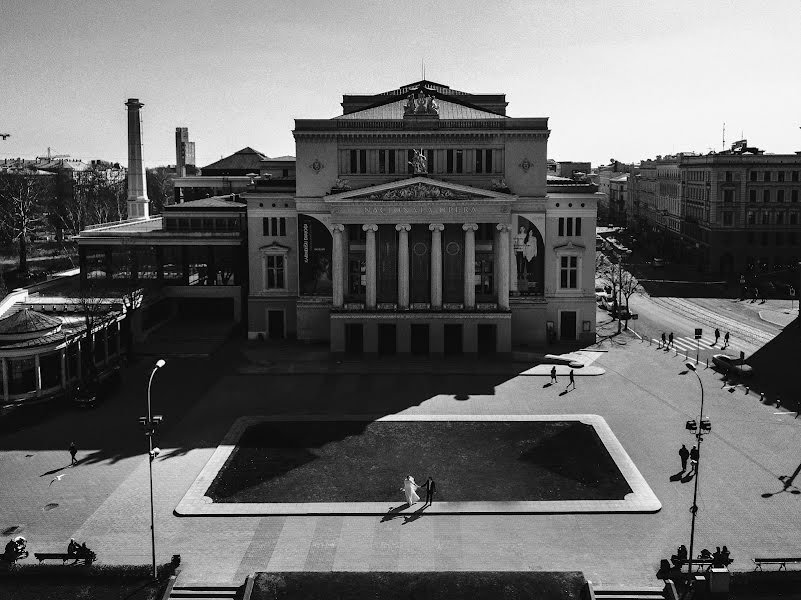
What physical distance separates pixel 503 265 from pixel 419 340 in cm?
1065

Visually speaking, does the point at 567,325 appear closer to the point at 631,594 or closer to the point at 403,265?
the point at 403,265

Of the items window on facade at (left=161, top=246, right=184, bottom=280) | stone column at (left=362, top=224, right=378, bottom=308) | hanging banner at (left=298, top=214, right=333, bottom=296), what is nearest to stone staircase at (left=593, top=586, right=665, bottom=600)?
stone column at (left=362, top=224, right=378, bottom=308)

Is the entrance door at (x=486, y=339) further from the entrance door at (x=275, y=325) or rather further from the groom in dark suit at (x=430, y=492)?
the groom in dark suit at (x=430, y=492)

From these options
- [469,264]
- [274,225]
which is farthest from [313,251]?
[469,264]

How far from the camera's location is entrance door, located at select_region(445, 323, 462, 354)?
79.4 m

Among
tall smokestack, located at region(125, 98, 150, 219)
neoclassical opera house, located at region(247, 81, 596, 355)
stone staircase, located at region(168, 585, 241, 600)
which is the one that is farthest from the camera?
tall smokestack, located at region(125, 98, 150, 219)

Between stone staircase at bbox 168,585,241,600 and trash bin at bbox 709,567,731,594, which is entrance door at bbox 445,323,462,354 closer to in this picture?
trash bin at bbox 709,567,731,594

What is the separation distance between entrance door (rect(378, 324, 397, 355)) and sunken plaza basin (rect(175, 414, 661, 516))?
19.6 metres

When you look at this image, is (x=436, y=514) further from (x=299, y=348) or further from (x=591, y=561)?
(x=299, y=348)

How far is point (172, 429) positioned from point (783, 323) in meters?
69.4

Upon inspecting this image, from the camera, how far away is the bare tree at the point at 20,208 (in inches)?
4189

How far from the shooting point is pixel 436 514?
4391 centimetres

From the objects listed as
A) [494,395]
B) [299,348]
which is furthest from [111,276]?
[494,395]

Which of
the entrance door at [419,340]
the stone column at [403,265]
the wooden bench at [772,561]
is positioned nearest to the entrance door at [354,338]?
the stone column at [403,265]
